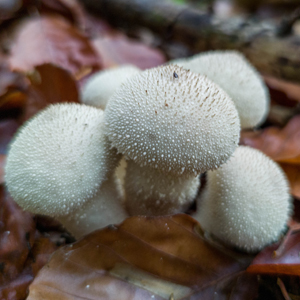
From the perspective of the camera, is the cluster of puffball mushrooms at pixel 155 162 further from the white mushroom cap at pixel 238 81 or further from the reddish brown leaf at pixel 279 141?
the reddish brown leaf at pixel 279 141

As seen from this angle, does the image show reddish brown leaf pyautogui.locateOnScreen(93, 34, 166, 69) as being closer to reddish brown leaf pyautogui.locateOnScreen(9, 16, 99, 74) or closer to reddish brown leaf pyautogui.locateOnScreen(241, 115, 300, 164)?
reddish brown leaf pyautogui.locateOnScreen(9, 16, 99, 74)

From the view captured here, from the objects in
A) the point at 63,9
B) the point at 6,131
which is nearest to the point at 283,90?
the point at 6,131

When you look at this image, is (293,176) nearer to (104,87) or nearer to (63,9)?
(104,87)

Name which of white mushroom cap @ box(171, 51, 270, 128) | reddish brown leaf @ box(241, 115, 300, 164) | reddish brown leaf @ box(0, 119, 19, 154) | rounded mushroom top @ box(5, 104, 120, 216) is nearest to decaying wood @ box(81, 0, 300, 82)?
reddish brown leaf @ box(241, 115, 300, 164)

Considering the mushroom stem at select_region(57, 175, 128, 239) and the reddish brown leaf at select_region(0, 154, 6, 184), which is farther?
the reddish brown leaf at select_region(0, 154, 6, 184)

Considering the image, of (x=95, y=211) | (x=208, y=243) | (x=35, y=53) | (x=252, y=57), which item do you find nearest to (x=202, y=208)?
(x=208, y=243)

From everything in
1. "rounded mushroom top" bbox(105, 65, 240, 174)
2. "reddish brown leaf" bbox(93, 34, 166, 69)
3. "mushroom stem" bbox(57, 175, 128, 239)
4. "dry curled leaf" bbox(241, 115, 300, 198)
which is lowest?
"mushroom stem" bbox(57, 175, 128, 239)

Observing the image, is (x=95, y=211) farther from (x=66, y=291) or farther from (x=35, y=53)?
(x=35, y=53)

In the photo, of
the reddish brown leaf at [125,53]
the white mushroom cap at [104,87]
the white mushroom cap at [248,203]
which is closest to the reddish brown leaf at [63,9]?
the reddish brown leaf at [125,53]
